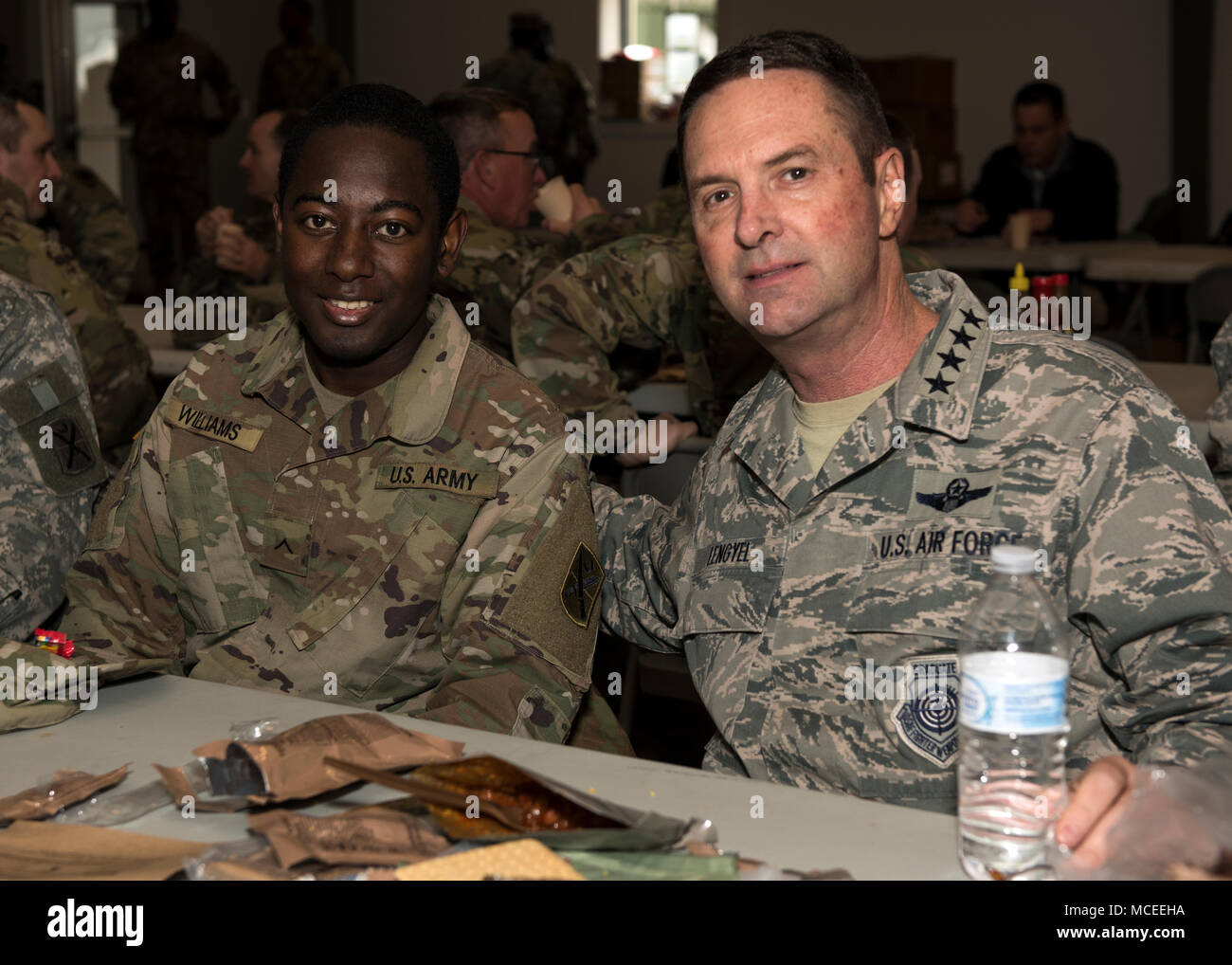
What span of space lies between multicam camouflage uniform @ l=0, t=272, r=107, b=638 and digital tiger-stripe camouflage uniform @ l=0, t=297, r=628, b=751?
0.65 ft

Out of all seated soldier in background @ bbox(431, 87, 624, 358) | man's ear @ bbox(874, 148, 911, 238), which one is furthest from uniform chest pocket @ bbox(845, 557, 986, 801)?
seated soldier in background @ bbox(431, 87, 624, 358)

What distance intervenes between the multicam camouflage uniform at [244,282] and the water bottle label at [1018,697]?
10.5 feet

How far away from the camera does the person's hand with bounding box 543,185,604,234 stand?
4648 millimetres

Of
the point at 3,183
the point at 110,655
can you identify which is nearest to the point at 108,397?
the point at 3,183

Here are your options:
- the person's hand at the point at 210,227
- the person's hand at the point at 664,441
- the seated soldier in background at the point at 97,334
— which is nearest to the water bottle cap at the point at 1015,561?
the person's hand at the point at 664,441

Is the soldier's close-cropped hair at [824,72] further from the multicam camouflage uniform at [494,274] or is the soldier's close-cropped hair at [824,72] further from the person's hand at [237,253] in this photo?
the person's hand at [237,253]

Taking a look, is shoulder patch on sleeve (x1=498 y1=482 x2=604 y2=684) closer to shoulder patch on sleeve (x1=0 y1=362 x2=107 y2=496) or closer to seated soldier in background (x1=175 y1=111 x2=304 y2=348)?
shoulder patch on sleeve (x1=0 y1=362 x2=107 y2=496)

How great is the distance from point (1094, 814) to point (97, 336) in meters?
2.93

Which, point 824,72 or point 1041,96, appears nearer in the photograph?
point 824,72

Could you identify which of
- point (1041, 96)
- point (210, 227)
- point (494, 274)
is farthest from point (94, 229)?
point (1041, 96)

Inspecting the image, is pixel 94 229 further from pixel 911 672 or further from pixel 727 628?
pixel 911 672

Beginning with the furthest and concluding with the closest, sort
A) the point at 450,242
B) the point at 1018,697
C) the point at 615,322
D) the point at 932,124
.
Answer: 1. the point at 932,124
2. the point at 615,322
3. the point at 450,242
4. the point at 1018,697

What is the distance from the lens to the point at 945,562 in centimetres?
146

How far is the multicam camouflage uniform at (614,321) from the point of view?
3.17 meters
